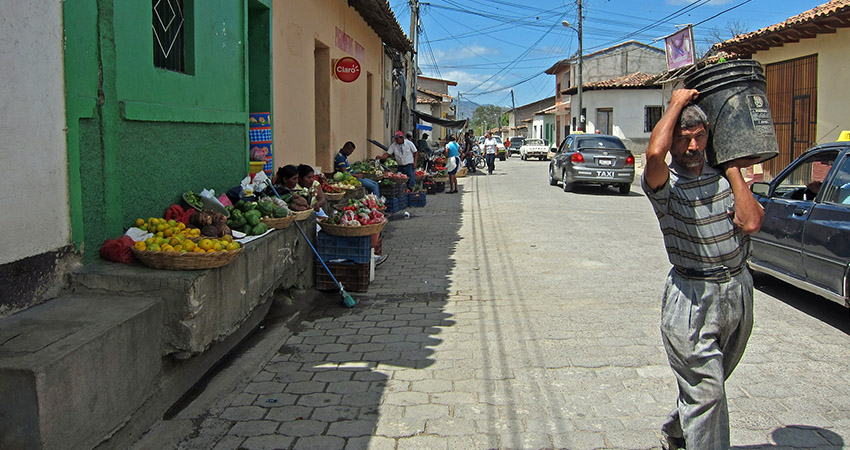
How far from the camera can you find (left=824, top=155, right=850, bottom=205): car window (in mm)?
5848

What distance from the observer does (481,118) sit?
461 ft

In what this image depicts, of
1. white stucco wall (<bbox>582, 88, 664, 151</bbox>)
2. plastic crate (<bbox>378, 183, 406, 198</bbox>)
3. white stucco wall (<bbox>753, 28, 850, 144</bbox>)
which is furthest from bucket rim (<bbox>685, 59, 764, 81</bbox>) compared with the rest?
white stucco wall (<bbox>582, 88, 664, 151</bbox>)

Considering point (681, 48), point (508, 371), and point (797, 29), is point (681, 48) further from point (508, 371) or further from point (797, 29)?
point (508, 371)

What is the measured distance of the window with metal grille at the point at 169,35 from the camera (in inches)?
216

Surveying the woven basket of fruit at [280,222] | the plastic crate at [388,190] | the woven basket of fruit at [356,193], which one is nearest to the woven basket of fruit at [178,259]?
the woven basket of fruit at [280,222]

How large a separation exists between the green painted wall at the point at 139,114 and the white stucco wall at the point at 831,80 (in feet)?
40.0

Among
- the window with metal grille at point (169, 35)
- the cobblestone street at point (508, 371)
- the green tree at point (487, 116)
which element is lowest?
the cobblestone street at point (508, 371)

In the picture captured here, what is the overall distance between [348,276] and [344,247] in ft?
1.04

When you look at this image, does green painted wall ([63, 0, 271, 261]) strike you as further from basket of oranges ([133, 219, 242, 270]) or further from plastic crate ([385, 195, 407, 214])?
plastic crate ([385, 195, 407, 214])

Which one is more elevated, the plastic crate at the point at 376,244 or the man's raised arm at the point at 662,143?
the man's raised arm at the point at 662,143

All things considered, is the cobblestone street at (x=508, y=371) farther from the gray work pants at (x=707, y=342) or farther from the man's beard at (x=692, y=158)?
the man's beard at (x=692, y=158)

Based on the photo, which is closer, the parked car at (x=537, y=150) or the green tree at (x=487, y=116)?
the parked car at (x=537, y=150)

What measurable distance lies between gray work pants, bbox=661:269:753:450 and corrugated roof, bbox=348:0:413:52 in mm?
11427

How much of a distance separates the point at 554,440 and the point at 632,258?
5.78m
